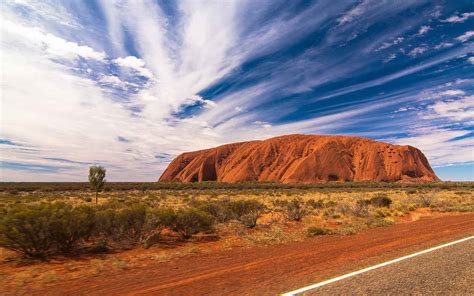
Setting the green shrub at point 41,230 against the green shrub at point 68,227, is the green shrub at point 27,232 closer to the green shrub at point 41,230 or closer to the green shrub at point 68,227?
the green shrub at point 41,230

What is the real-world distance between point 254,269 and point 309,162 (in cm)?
10975

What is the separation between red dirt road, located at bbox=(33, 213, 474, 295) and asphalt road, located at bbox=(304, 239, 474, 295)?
60 centimetres

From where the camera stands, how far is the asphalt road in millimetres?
5184

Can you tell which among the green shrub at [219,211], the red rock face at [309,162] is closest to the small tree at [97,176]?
the green shrub at [219,211]

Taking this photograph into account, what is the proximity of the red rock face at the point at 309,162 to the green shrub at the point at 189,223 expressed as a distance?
98100 millimetres

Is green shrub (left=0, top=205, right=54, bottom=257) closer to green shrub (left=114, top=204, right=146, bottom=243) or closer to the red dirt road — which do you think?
green shrub (left=114, top=204, right=146, bottom=243)

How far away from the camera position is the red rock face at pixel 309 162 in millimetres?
112375

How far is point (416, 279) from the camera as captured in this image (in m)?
5.77

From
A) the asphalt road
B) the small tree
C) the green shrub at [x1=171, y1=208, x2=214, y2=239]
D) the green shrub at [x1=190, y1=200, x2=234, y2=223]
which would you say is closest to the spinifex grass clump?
the green shrub at [x1=171, y1=208, x2=214, y2=239]

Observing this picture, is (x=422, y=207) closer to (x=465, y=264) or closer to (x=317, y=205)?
(x=317, y=205)

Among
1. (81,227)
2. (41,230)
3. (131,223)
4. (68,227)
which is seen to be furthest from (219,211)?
(41,230)

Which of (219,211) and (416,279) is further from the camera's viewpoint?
(219,211)

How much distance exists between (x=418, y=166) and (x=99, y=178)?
123 meters

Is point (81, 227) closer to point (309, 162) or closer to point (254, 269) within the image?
point (254, 269)
